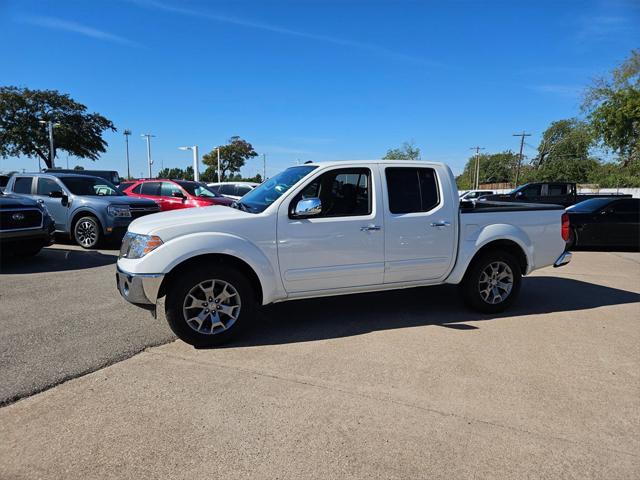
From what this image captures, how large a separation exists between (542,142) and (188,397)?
9712 centimetres

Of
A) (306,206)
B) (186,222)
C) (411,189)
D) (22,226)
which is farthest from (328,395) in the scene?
(22,226)

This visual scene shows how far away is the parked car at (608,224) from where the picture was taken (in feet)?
36.9

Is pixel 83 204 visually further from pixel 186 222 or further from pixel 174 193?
pixel 186 222

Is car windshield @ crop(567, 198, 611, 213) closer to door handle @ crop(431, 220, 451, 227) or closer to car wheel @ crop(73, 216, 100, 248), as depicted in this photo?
door handle @ crop(431, 220, 451, 227)

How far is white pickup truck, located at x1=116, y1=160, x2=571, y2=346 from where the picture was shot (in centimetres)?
409

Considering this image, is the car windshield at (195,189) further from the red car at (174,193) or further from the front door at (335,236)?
the front door at (335,236)

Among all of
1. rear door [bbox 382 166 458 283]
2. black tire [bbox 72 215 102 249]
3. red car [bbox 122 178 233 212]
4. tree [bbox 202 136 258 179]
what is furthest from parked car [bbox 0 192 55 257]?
tree [bbox 202 136 258 179]

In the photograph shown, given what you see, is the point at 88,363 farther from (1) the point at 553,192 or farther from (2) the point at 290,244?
(1) the point at 553,192

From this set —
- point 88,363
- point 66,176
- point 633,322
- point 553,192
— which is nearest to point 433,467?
point 88,363

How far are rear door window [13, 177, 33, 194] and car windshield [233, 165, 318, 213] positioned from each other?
8552 millimetres

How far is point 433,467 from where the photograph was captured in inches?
97.7

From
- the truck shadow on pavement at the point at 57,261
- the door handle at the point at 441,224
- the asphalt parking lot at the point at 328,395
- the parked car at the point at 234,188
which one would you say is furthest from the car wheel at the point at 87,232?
the parked car at the point at 234,188

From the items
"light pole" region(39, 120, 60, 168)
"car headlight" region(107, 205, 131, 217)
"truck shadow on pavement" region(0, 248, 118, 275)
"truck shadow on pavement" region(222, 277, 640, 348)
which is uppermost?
"light pole" region(39, 120, 60, 168)

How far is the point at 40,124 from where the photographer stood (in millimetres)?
44156
